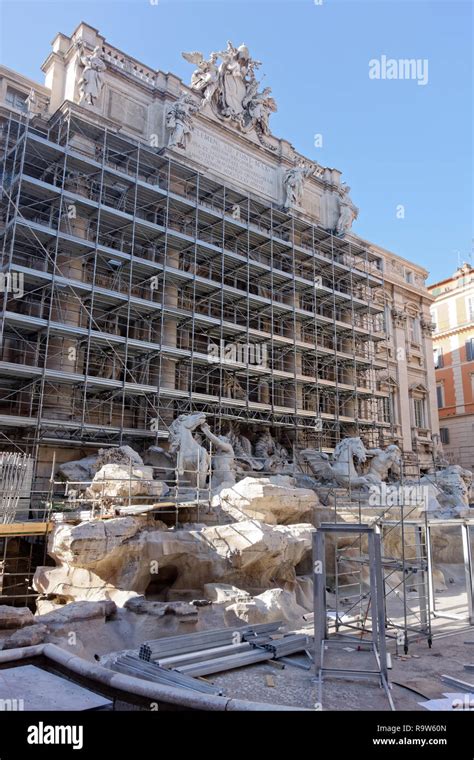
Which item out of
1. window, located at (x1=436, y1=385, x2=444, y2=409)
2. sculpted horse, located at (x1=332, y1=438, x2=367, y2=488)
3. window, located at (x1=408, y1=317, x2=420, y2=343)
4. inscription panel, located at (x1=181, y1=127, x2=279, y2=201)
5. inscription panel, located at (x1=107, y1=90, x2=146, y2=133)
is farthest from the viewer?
window, located at (x1=436, y1=385, x2=444, y2=409)

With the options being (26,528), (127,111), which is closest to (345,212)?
(127,111)

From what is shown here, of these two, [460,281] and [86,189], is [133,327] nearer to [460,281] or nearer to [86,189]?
[86,189]

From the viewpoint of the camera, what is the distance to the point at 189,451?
585 inches

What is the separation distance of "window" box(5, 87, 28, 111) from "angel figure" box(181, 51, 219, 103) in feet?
26.9

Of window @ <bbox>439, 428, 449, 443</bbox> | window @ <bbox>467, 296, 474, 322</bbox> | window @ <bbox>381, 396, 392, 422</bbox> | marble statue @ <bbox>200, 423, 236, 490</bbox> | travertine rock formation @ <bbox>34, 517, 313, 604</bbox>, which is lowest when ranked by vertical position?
travertine rock formation @ <bbox>34, 517, 313, 604</bbox>

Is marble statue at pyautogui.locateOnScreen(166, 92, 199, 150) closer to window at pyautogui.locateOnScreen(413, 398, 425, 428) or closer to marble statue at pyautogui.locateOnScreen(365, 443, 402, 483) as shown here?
marble statue at pyautogui.locateOnScreen(365, 443, 402, 483)

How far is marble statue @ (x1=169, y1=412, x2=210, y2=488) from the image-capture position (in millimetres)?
14531

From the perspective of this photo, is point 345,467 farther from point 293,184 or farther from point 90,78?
point 90,78

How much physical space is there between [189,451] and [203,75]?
1905 centimetres

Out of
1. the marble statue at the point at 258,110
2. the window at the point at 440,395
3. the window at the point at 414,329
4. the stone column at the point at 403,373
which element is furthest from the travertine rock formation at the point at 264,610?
the window at the point at 440,395

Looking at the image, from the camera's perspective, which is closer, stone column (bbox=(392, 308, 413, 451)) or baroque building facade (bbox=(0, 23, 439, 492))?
baroque building facade (bbox=(0, 23, 439, 492))

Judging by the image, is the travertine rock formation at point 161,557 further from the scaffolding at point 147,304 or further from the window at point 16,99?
the window at point 16,99

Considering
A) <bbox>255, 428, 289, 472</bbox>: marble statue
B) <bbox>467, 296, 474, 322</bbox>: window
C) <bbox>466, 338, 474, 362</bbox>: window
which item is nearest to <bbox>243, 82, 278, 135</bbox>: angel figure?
<bbox>255, 428, 289, 472</bbox>: marble statue

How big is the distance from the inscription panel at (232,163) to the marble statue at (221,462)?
13.3 metres
